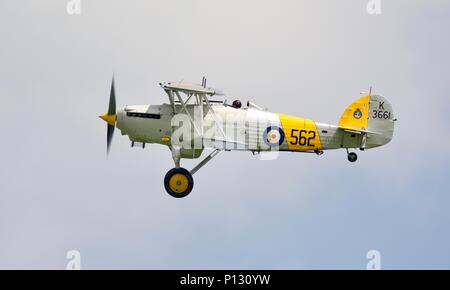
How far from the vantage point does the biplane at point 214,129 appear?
36750mm

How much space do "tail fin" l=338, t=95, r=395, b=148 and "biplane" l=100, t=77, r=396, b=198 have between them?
28 mm

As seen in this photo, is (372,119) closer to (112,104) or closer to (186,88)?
(186,88)

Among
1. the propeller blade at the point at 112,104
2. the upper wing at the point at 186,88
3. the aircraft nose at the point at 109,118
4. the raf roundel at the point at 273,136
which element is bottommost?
the raf roundel at the point at 273,136

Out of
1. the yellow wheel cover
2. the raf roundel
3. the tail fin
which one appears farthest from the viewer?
the tail fin

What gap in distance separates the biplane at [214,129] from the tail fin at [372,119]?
3cm

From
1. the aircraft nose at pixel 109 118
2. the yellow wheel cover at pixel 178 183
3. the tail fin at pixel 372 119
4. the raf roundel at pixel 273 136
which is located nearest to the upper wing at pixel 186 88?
the aircraft nose at pixel 109 118

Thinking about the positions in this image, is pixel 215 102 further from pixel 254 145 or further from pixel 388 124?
pixel 388 124

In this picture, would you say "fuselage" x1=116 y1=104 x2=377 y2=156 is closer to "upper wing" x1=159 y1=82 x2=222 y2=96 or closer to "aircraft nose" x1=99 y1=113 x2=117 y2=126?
"aircraft nose" x1=99 y1=113 x2=117 y2=126

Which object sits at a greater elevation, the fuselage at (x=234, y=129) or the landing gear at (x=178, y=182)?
the fuselage at (x=234, y=129)

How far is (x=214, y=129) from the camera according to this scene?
36.8m

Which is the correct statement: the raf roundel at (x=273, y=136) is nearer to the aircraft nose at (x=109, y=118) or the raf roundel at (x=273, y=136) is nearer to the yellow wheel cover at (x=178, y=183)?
the yellow wheel cover at (x=178, y=183)

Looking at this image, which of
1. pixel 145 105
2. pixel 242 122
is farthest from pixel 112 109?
pixel 242 122

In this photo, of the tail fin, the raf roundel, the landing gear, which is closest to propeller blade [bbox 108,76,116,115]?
the landing gear

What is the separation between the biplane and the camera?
3675 cm
